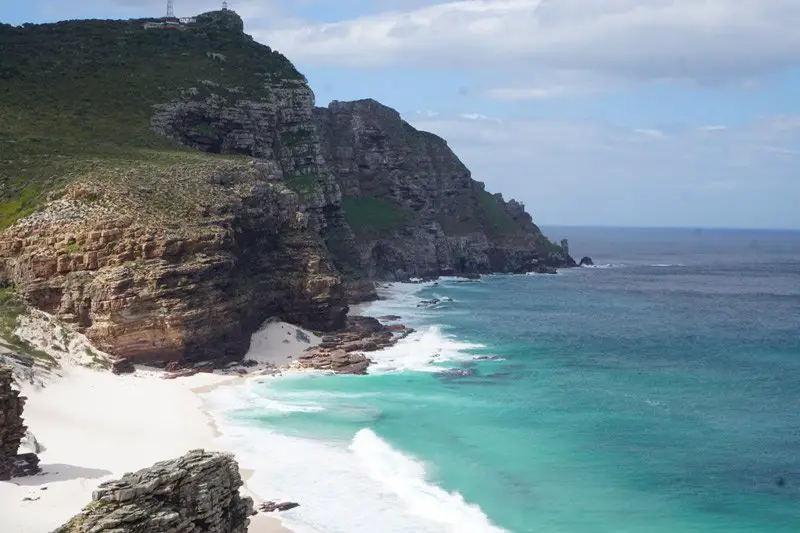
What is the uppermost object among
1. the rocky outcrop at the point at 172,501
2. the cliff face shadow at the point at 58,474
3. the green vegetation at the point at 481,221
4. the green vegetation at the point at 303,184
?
the green vegetation at the point at 303,184

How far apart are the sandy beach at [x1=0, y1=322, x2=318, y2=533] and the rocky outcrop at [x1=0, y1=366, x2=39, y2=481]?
2.03ft

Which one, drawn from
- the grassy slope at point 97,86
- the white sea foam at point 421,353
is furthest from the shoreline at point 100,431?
the grassy slope at point 97,86

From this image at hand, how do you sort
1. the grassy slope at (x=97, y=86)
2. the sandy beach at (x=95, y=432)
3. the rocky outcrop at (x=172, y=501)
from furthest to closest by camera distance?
the grassy slope at (x=97, y=86) < the sandy beach at (x=95, y=432) < the rocky outcrop at (x=172, y=501)

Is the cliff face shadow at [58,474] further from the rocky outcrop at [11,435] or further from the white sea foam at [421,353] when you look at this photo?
the white sea foam at [421,353]

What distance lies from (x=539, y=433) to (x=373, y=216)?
325 feet

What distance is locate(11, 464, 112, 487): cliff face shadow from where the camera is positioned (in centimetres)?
3572

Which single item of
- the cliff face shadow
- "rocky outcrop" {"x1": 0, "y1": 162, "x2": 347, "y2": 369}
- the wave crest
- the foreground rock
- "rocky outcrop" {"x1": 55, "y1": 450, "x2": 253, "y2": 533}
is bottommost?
the wave crest

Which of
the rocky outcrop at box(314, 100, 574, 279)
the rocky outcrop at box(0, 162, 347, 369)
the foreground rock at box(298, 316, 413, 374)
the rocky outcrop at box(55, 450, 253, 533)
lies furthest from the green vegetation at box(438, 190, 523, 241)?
the rocky outcrop at box(55, 450, 253, 533)

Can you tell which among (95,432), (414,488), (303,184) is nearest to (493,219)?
(303,184)

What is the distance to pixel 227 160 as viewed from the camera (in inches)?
3110

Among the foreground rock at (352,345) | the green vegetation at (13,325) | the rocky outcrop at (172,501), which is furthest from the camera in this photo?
the foreground rock at (352,345)

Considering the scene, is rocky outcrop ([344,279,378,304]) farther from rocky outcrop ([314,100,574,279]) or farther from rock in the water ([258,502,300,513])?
rock in the water ([258,502,300,513])

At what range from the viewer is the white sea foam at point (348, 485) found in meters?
35.1

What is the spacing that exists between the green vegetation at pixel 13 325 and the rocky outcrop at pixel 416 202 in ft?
271
